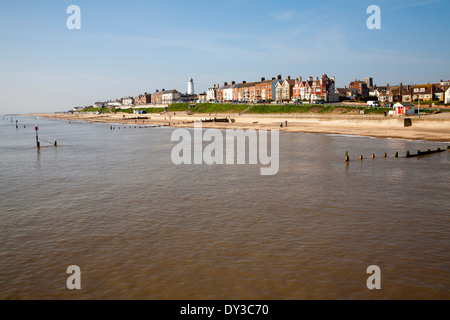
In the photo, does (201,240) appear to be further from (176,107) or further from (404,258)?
(176,107)

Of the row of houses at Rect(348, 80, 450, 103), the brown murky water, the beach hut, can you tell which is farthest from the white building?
the brown murky water

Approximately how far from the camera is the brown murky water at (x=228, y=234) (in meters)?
10.8

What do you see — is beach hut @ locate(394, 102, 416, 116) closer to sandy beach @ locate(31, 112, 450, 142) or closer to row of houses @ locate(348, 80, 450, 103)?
sandy beach @ locate(31, 112, 450, 142)

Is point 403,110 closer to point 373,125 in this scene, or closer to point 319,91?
point 373,125

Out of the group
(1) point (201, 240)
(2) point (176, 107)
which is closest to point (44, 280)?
(1) point (201, 240)

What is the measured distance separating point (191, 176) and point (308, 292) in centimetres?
1825

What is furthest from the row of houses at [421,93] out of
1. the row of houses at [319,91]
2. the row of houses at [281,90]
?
the row of houses at [281,90]

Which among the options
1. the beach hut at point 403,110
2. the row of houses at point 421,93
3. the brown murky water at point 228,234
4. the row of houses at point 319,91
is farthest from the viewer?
the row of houses at point 319,91

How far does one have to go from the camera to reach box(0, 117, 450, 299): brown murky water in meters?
10.8

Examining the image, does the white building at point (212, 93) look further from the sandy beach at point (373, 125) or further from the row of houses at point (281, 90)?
the sandy beach at point (373, 125)

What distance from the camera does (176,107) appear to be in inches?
6388

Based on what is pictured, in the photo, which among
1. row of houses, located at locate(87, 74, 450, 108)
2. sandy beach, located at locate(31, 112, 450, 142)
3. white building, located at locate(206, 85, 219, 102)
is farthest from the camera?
white building, located at locate(206, 85, 219, 102)

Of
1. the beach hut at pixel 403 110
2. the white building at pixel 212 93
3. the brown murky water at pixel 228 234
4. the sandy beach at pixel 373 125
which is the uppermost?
the white building at pixel 212 93

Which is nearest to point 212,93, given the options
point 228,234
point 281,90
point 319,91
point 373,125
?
point 281,90
